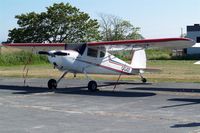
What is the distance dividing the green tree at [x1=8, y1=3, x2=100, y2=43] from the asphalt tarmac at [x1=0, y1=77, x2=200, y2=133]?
5415 cm

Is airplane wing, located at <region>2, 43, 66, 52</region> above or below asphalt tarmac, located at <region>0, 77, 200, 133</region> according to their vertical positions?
above

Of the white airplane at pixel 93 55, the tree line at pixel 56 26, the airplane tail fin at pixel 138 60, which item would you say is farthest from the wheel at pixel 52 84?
A: the tree line at pixel 56 26

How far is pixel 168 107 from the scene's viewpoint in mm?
12914

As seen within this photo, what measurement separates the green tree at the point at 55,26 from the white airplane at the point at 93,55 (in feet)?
164

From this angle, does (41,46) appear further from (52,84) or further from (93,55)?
(93,55)

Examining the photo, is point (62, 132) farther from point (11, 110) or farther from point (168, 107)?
point (168, 107)

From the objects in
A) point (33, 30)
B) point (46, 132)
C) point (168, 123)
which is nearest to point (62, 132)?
point (46, 132)

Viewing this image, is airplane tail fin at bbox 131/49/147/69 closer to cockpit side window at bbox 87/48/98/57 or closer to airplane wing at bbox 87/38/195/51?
airplane wing at bbox 87/38/195/51

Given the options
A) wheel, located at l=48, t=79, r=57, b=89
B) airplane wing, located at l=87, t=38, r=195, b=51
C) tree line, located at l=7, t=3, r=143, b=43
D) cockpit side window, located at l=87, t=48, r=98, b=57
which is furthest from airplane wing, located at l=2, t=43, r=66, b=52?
tree line, located at l=7, t=3, r=143, b=43

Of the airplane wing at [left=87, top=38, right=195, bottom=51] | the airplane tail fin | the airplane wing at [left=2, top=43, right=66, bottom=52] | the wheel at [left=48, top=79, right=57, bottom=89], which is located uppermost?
the airplane wing at [left=2, top=43, right=66, bottom=52]

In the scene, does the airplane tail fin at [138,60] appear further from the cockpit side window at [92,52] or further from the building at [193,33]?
the building at [193,33]

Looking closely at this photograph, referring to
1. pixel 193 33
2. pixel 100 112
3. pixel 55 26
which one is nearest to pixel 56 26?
pixel 55 26

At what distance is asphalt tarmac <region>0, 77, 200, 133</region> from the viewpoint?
9.59 meters

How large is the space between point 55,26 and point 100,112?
6064 cm
